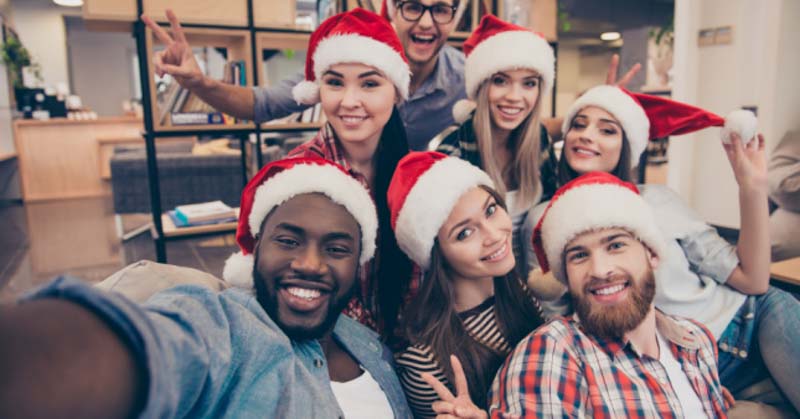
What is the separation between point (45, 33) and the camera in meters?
9.50

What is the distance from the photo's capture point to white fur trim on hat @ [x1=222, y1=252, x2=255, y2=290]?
1273 millimetres

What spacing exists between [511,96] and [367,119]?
0.53 metres

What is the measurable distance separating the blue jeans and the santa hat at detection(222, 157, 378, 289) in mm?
1165

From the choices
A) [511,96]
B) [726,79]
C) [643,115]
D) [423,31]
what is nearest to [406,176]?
[511,96]

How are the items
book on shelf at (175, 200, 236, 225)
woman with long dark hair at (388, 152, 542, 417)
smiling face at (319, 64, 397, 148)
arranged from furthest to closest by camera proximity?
book on shelf at (175, 200, 236, 225) → smiling face at (319, 64, 397, 148) → woman with long dark hair at (388, 152, 542, 417)

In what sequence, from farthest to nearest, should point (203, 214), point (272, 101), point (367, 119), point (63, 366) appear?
1. point (203, 214)
2. point (272, 101)
3. point (367, 119)
4. point (63, 366)

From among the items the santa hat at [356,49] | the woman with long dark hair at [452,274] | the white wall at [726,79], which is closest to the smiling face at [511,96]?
the santa hat at [356,49]

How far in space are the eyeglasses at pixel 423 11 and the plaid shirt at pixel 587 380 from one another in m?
1.18

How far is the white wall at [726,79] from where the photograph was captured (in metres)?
3.85

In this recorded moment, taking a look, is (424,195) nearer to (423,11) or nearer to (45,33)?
(423,11)

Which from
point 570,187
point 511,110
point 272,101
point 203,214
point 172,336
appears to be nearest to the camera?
point 172,336

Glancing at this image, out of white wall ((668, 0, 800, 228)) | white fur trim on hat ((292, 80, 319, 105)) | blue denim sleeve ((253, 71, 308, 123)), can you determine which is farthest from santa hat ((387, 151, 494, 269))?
white wall ((668, 0, 800, 228))

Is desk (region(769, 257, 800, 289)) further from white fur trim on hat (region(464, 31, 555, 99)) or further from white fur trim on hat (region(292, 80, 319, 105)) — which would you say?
white fur trim on hat (region(292, 80, 319, 105))

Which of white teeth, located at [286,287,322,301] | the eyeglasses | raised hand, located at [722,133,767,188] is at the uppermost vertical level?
the eyeglasses
